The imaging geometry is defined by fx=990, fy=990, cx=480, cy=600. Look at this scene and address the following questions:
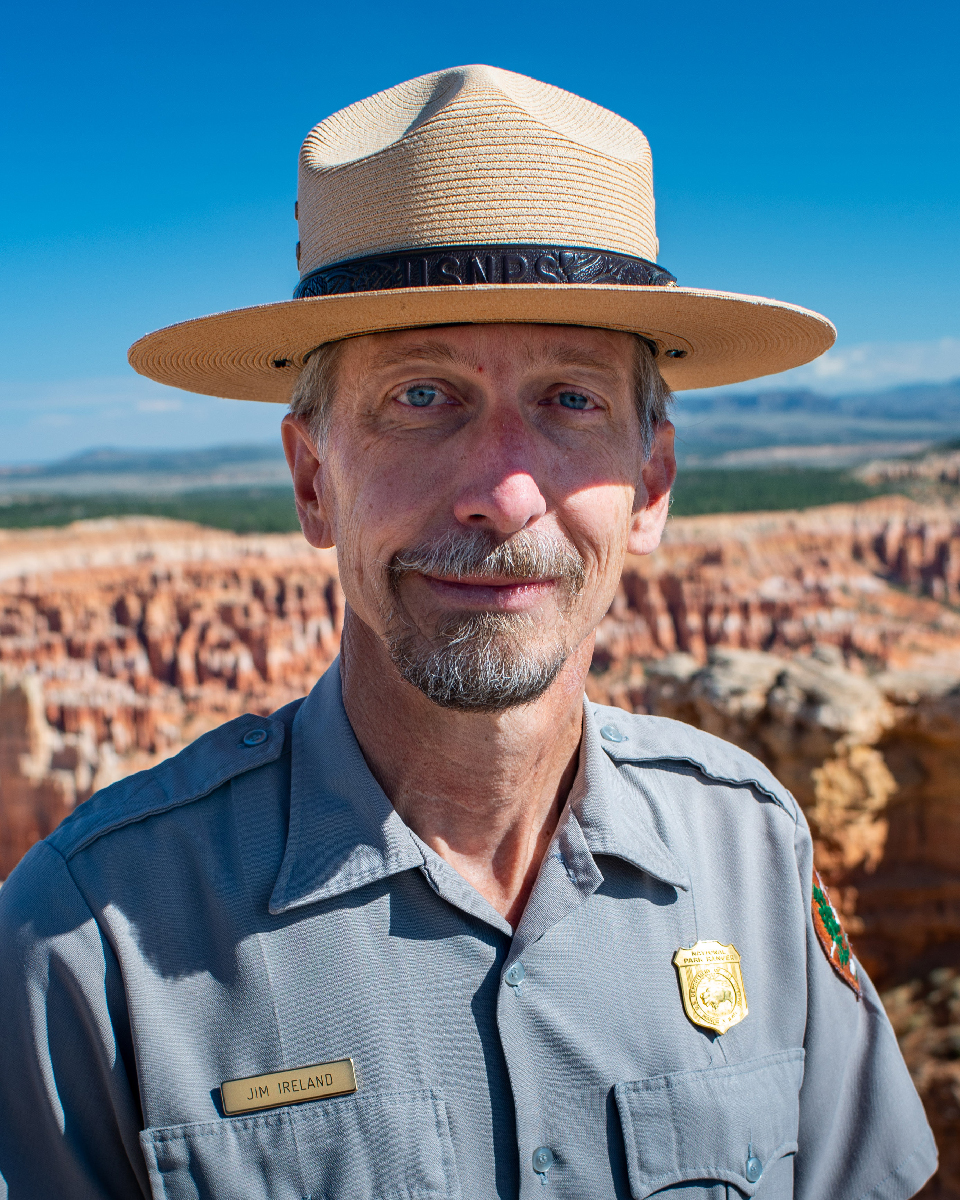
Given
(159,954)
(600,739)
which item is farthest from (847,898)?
(159,954)

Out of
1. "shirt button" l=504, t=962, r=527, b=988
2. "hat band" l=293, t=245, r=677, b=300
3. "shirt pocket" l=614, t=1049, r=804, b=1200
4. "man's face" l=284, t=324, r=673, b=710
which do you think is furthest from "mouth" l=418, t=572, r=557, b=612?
"shirt pocket" l=614, t=1049, r=804, b=1200

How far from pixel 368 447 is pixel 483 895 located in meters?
0.91

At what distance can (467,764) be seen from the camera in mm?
1968

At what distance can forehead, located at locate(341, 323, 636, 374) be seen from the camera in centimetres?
180

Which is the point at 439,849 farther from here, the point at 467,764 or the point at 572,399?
the point at 572,399

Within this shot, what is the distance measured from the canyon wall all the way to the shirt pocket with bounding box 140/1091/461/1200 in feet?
24.6

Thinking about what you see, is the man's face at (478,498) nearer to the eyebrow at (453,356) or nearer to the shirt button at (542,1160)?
the eyebrow at (453,356)

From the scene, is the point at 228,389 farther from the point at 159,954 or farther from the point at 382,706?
the point at 159,954

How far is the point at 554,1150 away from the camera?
178 centimetres

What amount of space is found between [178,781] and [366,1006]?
593mm

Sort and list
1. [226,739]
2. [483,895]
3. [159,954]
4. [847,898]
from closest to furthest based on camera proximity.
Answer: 1. [159,954]
2. [483,895]
3. [226,739]
4. [847,898]

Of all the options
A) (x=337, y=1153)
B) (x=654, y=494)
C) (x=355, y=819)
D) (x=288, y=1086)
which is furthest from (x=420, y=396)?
(x=337, y=1153)

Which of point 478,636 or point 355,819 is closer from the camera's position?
point 478,636

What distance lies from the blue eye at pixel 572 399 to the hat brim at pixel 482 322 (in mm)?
133
